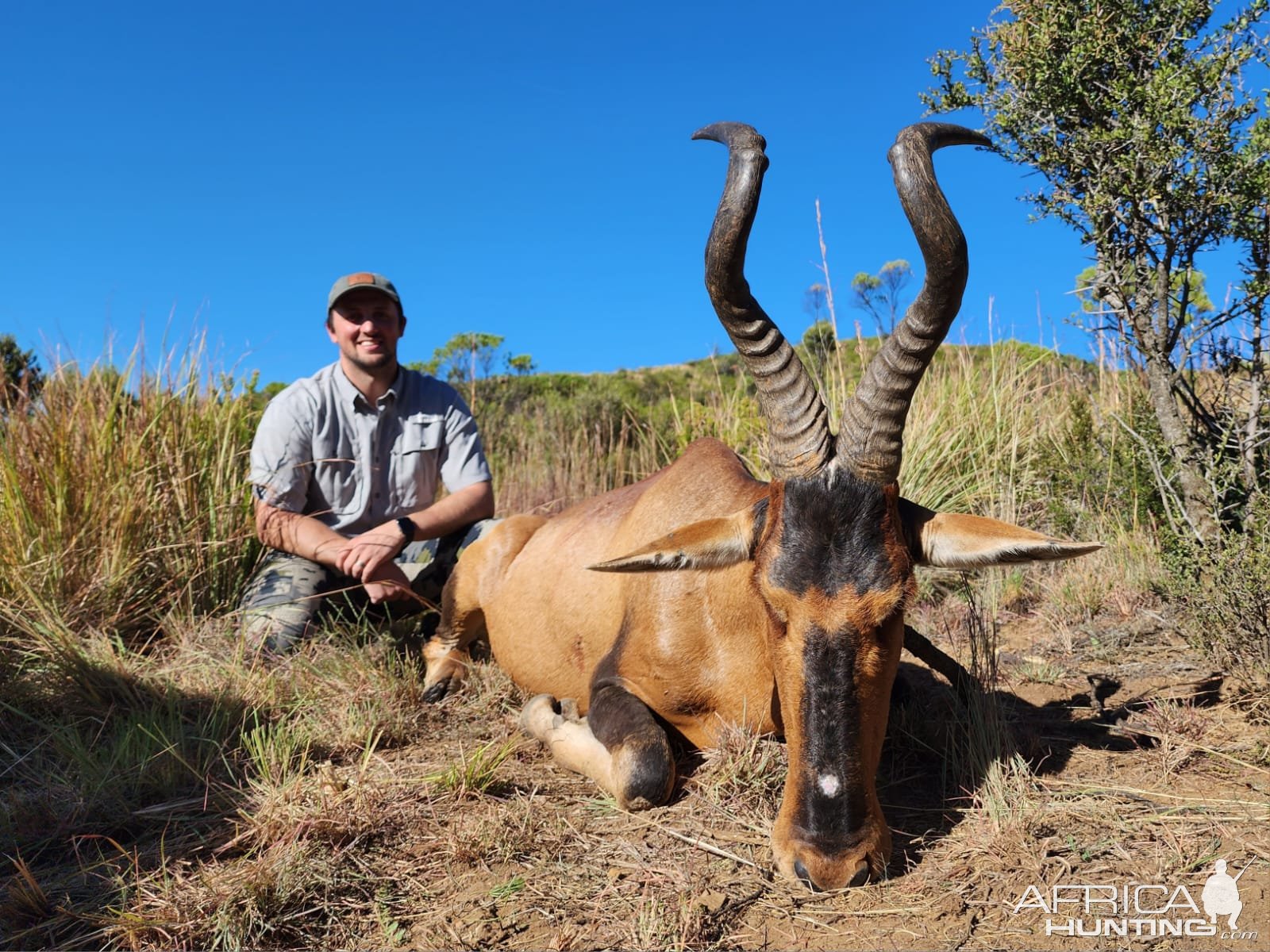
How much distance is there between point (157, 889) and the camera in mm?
3092

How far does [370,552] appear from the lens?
5.81 m

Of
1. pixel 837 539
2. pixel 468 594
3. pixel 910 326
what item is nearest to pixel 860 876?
pixel 837 539

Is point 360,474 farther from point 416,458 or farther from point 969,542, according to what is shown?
point 969,542

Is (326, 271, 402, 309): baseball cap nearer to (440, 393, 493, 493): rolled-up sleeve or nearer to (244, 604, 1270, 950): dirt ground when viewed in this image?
(440, 393, 493, 493): rolled-up sleeve

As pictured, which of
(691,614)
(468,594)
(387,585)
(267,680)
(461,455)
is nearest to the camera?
(691,614)

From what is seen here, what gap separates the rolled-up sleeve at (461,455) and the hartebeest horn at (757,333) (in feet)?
12.2

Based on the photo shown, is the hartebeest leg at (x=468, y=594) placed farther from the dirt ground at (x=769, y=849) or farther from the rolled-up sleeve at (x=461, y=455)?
the dirt ground at (x=769, y=849)

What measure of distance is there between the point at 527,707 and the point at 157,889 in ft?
6.19

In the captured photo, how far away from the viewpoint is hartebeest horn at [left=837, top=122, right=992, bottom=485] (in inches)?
122

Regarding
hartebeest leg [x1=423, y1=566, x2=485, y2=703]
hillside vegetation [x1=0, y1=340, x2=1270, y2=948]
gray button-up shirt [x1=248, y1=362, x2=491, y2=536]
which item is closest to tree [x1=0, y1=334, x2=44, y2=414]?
hillside vegetation [x1=0, y1=340, x2=1270, y2=948]

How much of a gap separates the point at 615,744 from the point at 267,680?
209cm

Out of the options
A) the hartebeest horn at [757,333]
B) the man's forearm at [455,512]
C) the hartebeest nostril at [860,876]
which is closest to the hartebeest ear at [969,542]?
the hartebeest horn at [757,333]

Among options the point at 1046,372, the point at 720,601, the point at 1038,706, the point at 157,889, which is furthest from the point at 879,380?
the point at 1046,372

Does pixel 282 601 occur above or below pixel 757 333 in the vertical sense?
below
